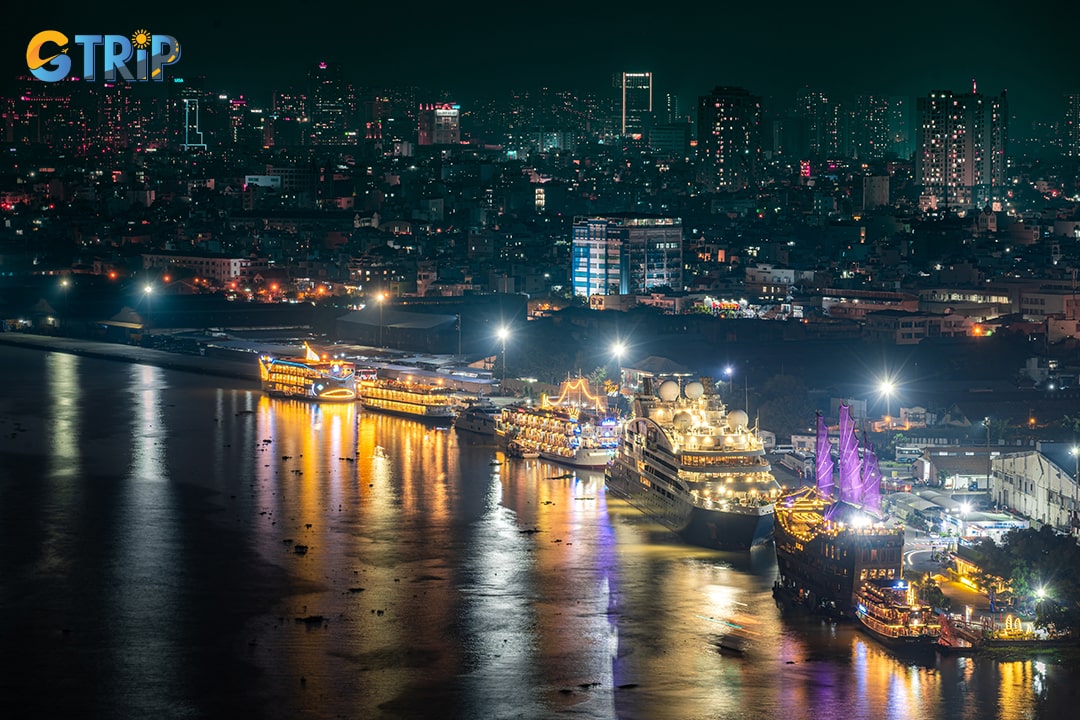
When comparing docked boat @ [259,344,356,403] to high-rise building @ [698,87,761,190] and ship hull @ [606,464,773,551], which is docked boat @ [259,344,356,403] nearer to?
ship hull @ [606,464,773,551]

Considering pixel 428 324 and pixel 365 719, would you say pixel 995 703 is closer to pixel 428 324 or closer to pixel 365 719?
pixel 365 719

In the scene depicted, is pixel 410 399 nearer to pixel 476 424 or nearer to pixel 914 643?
pixel 476 424

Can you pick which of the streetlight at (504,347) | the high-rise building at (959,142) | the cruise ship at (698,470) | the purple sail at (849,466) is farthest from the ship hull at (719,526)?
the high-rise building at (959,142)

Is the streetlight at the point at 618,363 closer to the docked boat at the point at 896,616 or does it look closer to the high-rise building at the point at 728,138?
the docked boat at the point at 896,616

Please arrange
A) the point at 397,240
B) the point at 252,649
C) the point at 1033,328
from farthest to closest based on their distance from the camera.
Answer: the point at 397,240 → the point at 1033,328 → the point at 252,649

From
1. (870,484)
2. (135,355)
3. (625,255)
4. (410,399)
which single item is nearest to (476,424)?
(410,399)

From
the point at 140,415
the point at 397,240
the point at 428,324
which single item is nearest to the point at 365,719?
the point at 140,415

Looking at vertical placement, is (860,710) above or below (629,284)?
below
